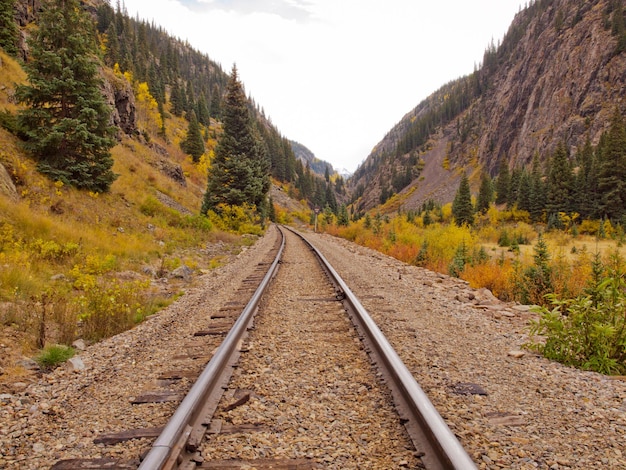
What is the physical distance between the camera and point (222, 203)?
20.5 metres

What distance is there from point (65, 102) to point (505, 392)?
48.1ft

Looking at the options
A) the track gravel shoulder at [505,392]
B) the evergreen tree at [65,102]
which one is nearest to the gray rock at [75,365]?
the track gravel shoulder at [505,392]

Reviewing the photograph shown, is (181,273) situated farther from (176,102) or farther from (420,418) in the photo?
(176,102)

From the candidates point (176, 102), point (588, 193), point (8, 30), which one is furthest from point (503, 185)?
point (176, 102)

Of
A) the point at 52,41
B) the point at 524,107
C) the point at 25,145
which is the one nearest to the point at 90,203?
the point at 25,145

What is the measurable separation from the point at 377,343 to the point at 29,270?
21.2 feet

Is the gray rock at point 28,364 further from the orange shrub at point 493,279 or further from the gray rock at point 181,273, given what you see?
the orange shrub at point 493,279

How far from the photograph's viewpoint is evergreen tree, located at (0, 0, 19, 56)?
19564 mm

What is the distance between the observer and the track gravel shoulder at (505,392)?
6.87 ft

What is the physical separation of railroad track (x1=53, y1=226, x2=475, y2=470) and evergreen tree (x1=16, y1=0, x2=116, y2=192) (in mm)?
10601

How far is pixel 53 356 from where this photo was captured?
3684mm

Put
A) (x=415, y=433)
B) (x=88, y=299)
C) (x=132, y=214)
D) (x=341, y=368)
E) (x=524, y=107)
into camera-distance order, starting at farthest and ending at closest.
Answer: (x=524, y=107) < (x=132, y=214) < (x=88, y=299) < (x=341, y=368) < (x=415, y=433)

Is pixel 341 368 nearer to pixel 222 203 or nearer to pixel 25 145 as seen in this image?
pixel 25 145

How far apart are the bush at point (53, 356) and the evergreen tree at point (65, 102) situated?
9.65 meters
